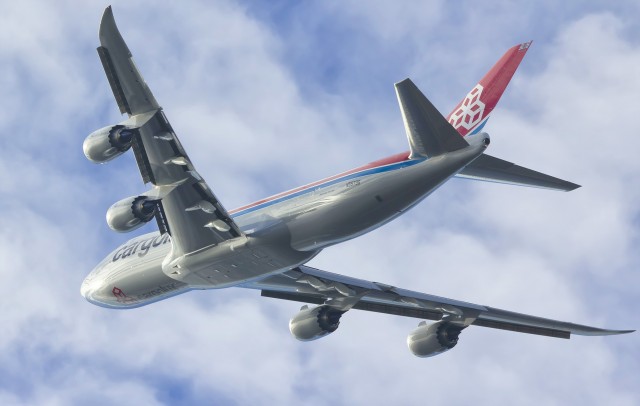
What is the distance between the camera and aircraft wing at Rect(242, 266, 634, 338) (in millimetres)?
48250

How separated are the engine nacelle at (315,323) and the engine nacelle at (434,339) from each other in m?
3.61

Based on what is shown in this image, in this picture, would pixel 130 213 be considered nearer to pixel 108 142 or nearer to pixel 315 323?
pixel 108 142

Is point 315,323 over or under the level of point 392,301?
under

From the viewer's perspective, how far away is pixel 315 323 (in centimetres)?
4916

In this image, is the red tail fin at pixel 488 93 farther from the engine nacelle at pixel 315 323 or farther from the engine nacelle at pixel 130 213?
the engine nacelle at pixel 130 213

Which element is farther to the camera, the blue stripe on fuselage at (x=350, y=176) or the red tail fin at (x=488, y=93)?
the red tail fin at (x=488, y=93)

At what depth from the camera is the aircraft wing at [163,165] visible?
37.6 meters

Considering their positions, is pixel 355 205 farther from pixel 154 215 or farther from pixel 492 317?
pixel 492 317

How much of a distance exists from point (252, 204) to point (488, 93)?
9.67 m

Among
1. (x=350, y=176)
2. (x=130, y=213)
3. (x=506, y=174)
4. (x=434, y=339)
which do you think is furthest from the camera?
(x=434, y=339)


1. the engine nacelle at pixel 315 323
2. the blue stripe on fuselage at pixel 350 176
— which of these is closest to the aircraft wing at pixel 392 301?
the engine nacelle at pixel 315 323

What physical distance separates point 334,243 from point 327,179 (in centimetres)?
228

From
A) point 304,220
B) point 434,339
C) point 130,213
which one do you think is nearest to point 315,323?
point 434,339

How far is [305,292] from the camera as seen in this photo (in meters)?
49.3
